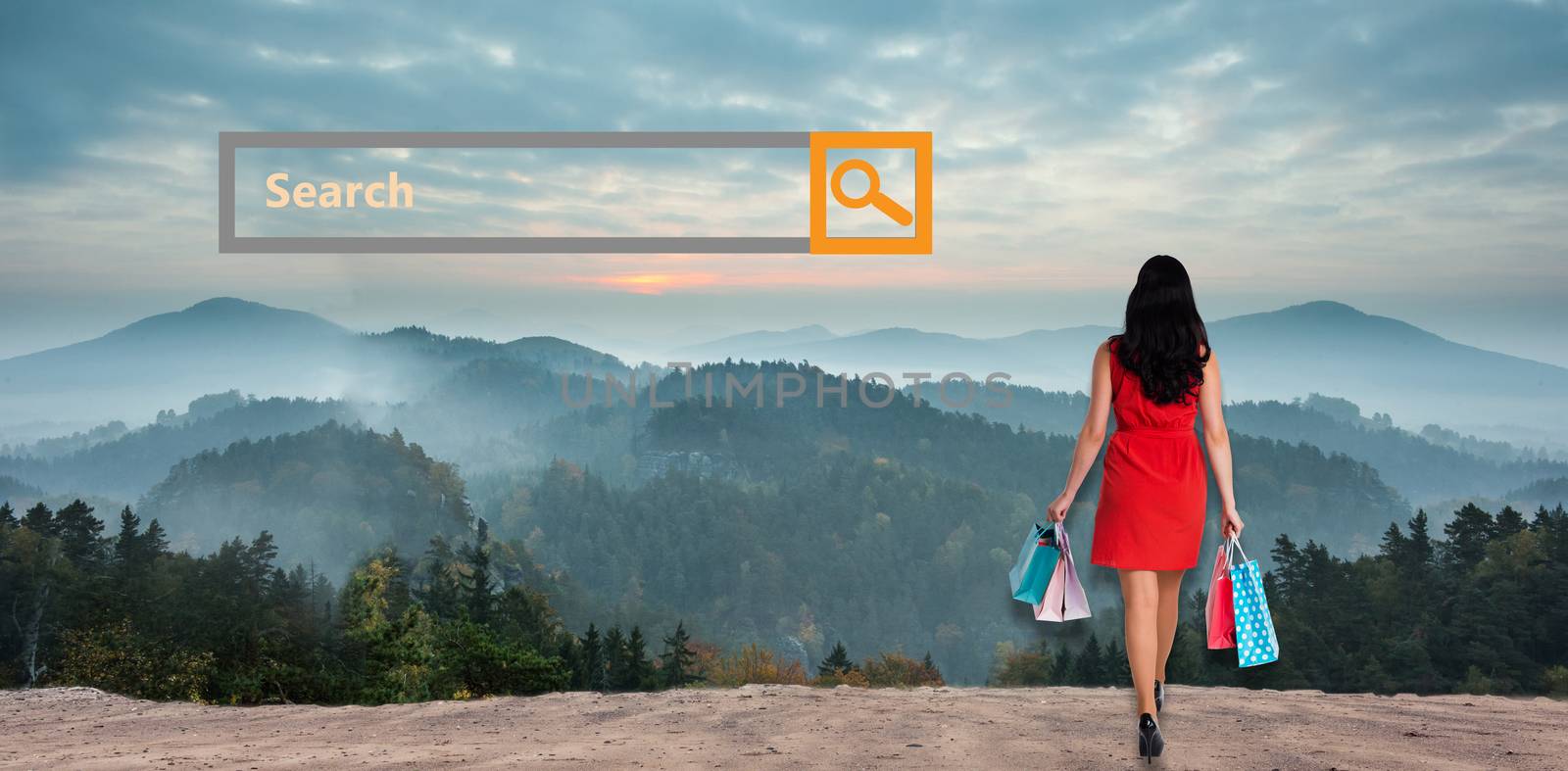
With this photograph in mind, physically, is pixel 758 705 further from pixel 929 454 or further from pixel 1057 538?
pixel 929 454

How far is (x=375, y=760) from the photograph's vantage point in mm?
6242

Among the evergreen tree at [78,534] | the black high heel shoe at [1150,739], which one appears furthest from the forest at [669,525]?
the black high heel shoe at [1150,739]

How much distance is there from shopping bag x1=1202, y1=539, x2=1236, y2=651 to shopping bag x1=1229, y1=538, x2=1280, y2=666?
0.17 feet

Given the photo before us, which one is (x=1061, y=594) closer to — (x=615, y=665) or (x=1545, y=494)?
(x=615, y=665)

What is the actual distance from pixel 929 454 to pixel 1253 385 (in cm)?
5002

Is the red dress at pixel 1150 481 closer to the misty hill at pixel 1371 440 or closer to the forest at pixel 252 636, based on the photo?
the forest at pixel 252 636

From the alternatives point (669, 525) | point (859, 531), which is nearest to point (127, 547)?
point (669, 525)

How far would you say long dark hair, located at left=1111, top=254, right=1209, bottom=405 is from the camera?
505 centimetres

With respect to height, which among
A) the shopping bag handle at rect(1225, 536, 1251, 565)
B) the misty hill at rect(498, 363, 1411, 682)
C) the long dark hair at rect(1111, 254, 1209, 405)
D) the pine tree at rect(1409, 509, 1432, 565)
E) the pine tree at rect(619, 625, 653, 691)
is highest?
the long dark hair at rect(1111, 254, 1209, 405)

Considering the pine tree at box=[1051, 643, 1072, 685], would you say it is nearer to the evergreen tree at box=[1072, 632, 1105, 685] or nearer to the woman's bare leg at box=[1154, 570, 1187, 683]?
the evergreen tree at box=[1072, 632, 1105, 685]

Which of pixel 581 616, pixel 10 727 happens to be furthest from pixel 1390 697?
pixel 581 616

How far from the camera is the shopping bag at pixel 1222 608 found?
574 cm

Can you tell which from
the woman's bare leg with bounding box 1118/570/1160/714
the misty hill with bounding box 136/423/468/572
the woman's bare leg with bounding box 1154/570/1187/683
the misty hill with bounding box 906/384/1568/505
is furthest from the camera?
the misty hill with bounding box 906/384/1568/505

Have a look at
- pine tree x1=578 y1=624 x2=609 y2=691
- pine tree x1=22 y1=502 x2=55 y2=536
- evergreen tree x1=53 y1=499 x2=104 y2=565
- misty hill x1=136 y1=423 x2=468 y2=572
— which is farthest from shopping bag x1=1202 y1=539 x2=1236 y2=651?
misty hill x1=136 y1=423 x2=468 y2=572
